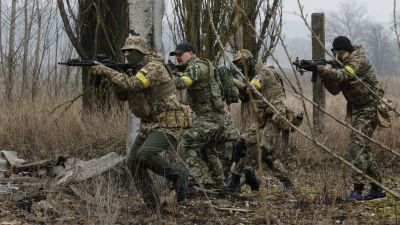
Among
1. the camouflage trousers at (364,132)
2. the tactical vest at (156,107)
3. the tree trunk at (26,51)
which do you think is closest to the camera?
the tactical vest at (156,107)

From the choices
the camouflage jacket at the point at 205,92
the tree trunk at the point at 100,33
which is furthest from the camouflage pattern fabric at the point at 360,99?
the tree trunk at the point at 100,33

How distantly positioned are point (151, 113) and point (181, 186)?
2.50 ft

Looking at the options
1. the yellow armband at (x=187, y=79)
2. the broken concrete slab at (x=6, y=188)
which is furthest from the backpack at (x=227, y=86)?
the broken concrete slab at (x=6, y=188)

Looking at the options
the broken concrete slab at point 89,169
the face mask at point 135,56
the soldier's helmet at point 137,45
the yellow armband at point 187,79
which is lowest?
the broken concrete slab at point 89,169

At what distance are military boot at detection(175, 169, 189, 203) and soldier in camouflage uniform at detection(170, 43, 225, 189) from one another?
0.99 m

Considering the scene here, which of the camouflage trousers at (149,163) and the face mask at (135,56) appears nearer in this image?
the camouflage trousers at (149,163)

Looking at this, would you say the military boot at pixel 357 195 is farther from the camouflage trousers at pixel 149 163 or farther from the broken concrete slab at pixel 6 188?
the broken concrete slab at pixel 6 188

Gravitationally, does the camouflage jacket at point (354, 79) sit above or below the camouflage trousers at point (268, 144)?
above

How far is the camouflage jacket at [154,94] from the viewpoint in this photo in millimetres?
5719

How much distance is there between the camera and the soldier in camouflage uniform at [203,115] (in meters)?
7.11

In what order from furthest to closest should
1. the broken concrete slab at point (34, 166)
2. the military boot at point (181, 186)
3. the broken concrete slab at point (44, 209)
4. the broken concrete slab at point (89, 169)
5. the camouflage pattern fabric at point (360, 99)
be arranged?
1. the broken concrete slab at point (34, 166)
2. the broken concrete slab at point (89, 169)
3. the camouflage pattern fabric at point (360, 99)
4. the military boot at point (181, 186)
5. the broken concrete slab at point (44, 209)

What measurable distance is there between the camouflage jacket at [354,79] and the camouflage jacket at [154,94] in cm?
147

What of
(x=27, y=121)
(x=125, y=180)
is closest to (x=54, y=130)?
(x=27, y=121)

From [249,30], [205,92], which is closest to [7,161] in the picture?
[205,92]
